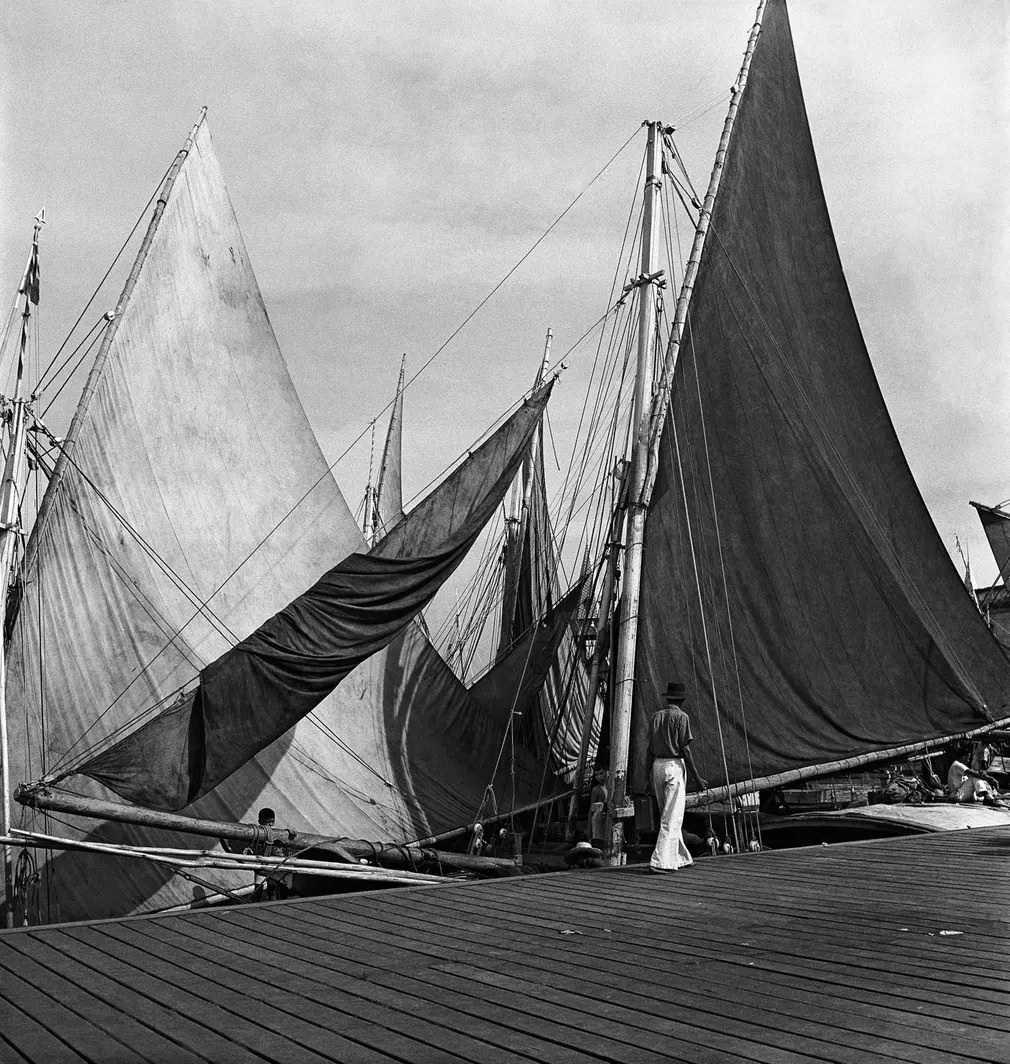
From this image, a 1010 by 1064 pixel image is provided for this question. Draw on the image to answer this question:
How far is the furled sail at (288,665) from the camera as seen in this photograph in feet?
42.1

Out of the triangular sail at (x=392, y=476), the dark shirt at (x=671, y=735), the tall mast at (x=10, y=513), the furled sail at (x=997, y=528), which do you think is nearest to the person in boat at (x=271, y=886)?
the tall mast at (x=10, y=513)

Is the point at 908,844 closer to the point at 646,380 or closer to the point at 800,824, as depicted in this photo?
the point at 800,824

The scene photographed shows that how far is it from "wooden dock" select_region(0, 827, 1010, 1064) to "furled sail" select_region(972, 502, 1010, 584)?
46015mm

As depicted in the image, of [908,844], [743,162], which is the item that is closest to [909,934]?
[908,844]

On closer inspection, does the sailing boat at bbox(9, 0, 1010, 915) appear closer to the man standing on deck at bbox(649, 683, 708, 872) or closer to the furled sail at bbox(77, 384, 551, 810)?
the furled sail at bbox(77, 384, 551, 810)

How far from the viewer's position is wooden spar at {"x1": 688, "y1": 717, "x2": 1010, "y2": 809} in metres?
14.8

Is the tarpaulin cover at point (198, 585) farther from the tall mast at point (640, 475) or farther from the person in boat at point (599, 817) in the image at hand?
the tall mast at point (640, 475)

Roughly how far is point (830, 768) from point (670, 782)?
7101mm

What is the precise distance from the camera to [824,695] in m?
17.5

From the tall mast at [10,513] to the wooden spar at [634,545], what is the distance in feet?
21.2

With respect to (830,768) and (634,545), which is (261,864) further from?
(830,768)

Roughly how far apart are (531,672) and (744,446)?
4612mm

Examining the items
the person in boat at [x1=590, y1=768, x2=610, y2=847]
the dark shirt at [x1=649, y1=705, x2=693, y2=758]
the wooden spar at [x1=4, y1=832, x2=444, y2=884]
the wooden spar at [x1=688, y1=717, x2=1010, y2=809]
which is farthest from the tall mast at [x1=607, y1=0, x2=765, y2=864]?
the wooden spar at [x1=4, y1=832, x2=444, y2=884]

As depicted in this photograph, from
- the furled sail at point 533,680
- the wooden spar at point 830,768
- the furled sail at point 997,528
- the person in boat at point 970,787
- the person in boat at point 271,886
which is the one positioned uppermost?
the furled sail at point 997,528
